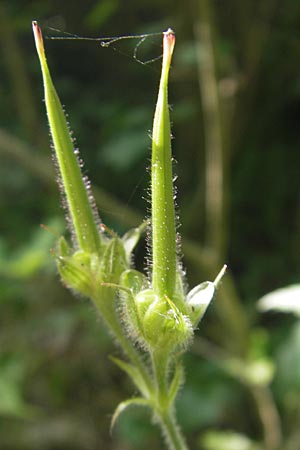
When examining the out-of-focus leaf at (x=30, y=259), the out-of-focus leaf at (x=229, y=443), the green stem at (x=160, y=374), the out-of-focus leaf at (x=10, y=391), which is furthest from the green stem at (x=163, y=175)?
the out-of-focus leaf at (x=229, y=443)

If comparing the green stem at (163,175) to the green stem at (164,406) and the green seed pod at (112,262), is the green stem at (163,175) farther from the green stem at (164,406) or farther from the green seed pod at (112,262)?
the green stem at (164,406)

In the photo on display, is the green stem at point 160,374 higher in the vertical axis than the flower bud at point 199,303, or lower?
lower

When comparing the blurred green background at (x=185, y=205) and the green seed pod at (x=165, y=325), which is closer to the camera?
the green seed pod at (x=165, y=325)

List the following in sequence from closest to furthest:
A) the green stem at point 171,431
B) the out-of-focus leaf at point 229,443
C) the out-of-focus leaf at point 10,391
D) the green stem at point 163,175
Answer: the green stem at point 163,175 < the green stem at point 171,431 < the out-of-focus leaf at point 10,391 < the out-of-focus leaf at point 229,443

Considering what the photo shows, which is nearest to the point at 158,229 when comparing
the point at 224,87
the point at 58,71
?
the point at 224,87

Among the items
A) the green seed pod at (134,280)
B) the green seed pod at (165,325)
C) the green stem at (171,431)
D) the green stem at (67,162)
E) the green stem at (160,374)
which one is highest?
the green stem at (67,162)

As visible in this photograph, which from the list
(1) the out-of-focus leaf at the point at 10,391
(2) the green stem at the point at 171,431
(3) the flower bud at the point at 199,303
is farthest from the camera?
(1) the out-of-focus leaf at the point at 10,391

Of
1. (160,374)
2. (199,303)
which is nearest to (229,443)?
(160,374)
